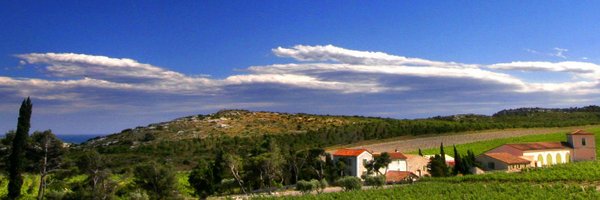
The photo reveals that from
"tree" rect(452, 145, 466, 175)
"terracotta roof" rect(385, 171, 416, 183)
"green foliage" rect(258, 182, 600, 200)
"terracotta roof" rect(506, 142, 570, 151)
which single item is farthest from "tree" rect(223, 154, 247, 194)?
"terracotta roof" rect(506, 142, 570, 151)

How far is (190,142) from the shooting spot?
369 feet

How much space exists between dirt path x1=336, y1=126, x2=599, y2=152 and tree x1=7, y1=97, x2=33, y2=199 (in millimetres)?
60276

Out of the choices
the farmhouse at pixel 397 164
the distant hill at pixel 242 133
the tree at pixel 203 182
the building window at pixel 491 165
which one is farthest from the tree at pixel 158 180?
the building window at pixel 491 165

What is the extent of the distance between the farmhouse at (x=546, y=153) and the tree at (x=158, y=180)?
1669 inches

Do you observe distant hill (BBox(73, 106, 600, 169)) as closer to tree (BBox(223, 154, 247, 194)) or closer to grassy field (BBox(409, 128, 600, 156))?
tree (BBox(223, 154, 247, 194))

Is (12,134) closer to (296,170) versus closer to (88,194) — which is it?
(88,194)

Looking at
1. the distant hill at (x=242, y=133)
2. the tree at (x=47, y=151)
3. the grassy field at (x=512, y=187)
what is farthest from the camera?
the distant hill at (x=242, y=133)

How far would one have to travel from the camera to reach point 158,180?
4581 centimetres

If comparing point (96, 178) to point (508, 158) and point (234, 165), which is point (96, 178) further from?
point (508, 158)

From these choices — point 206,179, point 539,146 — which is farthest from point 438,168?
point 206,179

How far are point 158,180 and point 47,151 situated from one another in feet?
32.4

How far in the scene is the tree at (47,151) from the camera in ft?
153

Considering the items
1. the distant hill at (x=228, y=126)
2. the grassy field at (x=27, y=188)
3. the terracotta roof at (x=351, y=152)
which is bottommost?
the grassy field at (x=27, y=188)

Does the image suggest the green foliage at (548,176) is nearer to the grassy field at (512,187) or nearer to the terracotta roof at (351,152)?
the grassy field at (512,187)
